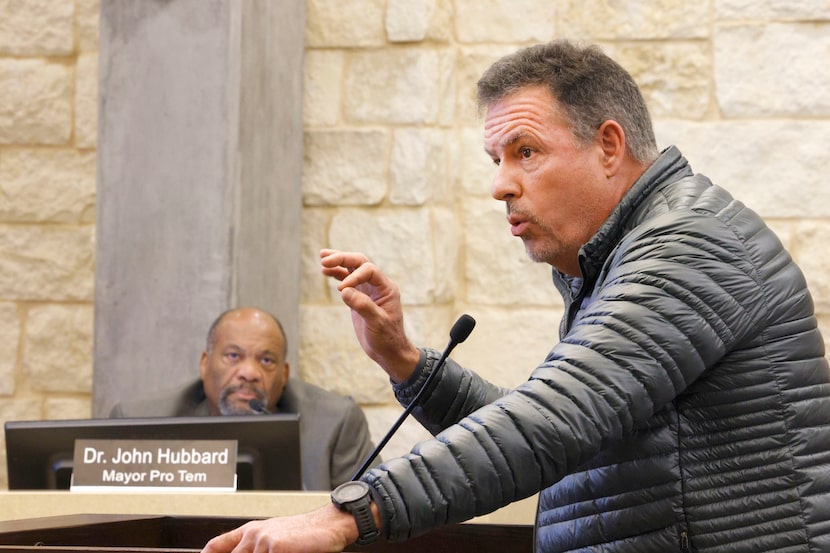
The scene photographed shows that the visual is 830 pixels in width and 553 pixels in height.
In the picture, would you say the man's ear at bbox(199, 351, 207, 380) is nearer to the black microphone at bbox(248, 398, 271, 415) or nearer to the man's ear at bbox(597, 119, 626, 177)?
the black microphone at bbox(248, 398, 271, 415)

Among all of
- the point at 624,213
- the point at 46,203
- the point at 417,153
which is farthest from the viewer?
the point at 46,203

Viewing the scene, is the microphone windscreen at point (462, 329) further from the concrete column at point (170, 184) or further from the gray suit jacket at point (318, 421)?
the concrete column at point (170, 184)

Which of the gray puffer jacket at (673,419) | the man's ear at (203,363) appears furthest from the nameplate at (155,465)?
the man's ear at (203,363)

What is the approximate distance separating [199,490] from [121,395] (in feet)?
6.03

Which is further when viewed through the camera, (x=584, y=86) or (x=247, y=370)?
(x=247, y=370)

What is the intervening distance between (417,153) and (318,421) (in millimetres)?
1122

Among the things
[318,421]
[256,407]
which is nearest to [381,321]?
[256,407]

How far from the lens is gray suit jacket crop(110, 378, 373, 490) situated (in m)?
3.89

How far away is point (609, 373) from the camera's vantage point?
62.0 inches

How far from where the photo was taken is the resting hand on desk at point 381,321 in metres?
2.06

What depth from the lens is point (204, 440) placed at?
2572mm

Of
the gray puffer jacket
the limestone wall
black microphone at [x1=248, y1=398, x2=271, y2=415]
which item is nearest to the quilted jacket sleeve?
the gray puffer jacket

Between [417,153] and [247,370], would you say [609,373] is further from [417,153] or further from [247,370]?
[417,153]

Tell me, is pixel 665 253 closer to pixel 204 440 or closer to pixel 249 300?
pixel 204 440
